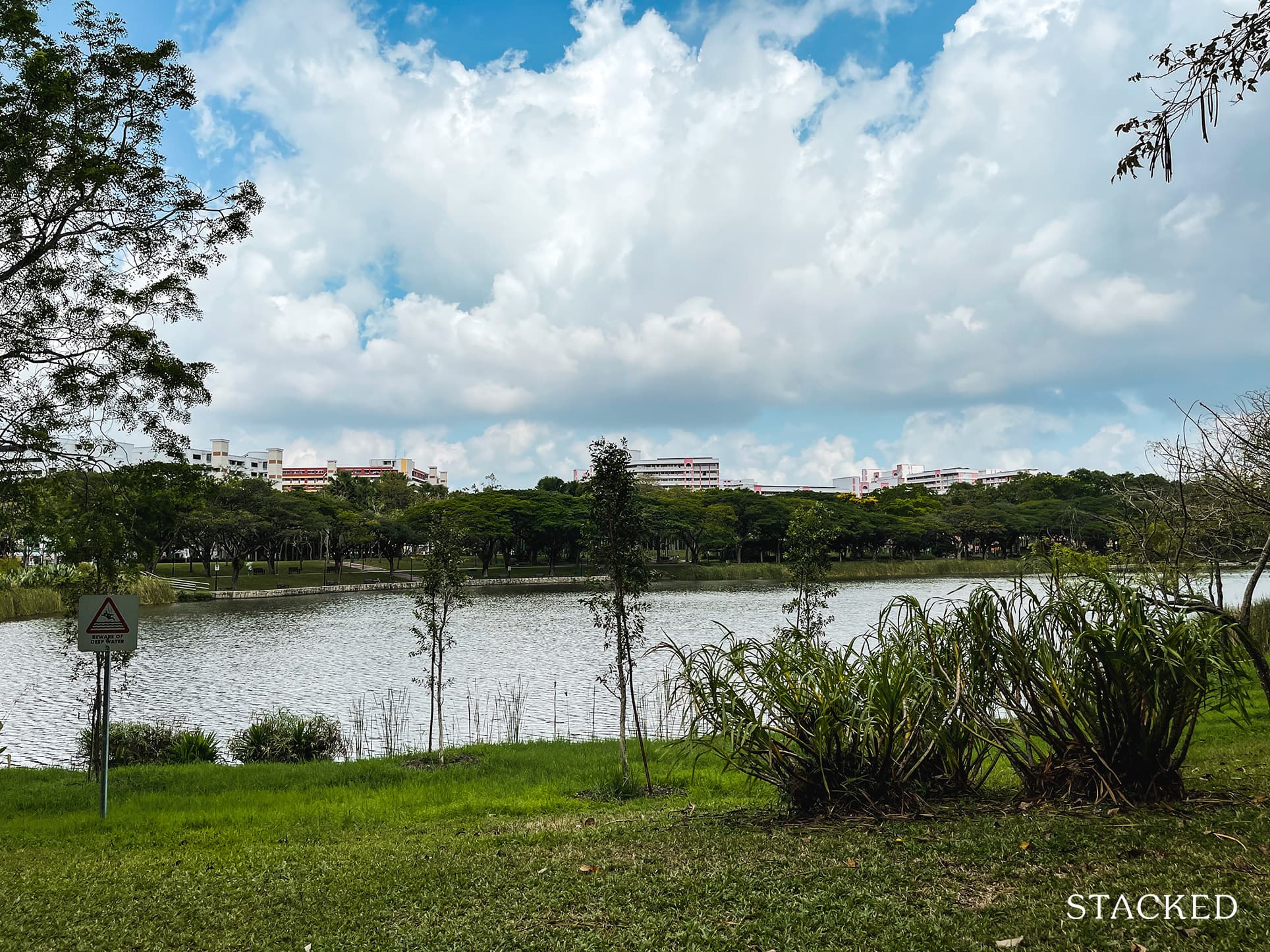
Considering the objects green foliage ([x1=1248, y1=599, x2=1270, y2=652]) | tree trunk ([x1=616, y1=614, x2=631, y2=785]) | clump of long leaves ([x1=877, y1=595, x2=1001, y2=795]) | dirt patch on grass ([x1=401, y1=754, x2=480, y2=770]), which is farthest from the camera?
green foliage ([x1=1248, y1=599, x2=1270, y2=652])

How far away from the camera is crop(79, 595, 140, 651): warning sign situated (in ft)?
29.1

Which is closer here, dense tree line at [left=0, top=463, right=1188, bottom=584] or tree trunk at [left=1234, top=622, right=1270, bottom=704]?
tree trunk at [left=1234, top=622, right=1270, bottom=704]

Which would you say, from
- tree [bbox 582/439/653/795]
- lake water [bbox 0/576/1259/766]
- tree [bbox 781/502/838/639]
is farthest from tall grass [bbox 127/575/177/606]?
tree [bbox 582/439/653/795]

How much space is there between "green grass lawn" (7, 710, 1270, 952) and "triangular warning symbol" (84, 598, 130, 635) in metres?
2.15

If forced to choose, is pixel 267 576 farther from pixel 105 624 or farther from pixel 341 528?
pixel 105 624

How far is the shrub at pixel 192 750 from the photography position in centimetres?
1403

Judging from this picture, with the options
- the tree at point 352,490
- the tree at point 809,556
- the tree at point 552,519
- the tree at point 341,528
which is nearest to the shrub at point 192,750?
the tree at point 809,556

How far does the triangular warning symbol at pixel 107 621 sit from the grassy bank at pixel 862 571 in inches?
2397

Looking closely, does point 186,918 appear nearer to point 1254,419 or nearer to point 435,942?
point 435,942

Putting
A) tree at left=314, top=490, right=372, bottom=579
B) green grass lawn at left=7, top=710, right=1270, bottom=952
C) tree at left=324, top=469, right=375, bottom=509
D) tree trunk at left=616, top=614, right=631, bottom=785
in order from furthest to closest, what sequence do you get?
Answer: tree at left=324, top=469, right=375, bottom=509 → tree at left=314, top=490, right=372, bottom=579 → tree trunk at left=616, top=614, right=631, bottom=785 → green grass lawn at left=7, top=710, right=1270, bottom=952

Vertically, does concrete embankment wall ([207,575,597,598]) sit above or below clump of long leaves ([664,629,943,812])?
below

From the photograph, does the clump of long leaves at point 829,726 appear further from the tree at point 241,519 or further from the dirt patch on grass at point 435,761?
the tree at point 241,519

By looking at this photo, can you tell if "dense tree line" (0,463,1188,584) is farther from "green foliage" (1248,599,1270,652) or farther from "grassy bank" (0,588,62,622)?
"green foliage" (1248,599,1270,652)

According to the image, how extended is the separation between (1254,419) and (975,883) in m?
9.97
